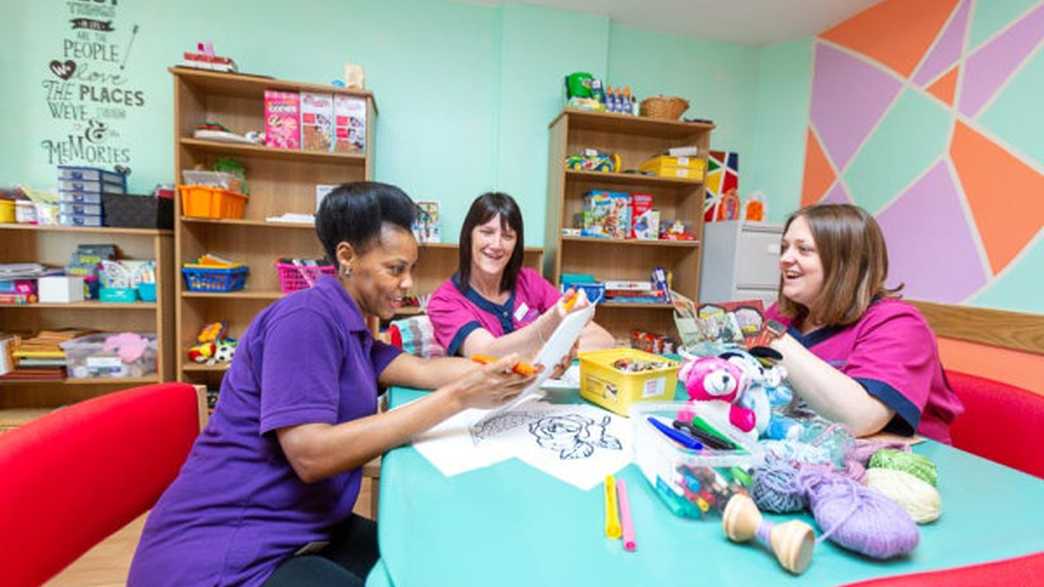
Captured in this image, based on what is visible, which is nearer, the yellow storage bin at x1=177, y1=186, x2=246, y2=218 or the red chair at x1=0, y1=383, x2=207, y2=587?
the red chair at x1=0, y1=383, x2=207, y2=587

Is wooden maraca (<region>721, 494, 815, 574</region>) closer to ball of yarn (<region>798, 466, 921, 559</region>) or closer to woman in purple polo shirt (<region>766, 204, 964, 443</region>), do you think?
ball of yarn (<region>798, 466, 921, 559</region>)

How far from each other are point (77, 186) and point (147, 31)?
3.22ft

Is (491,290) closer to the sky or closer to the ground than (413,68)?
closer to the ground

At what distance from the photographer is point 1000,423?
1155mm

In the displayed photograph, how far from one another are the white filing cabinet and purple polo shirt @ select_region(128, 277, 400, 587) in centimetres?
257

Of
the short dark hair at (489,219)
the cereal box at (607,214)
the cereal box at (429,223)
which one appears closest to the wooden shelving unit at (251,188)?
the cereal box at (429,223)

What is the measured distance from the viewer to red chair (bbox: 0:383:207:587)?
0.64 meters

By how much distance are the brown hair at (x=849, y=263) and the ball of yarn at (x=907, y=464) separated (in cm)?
49

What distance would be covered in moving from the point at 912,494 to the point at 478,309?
1328 millimetres

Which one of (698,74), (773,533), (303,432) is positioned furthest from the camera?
(698,74)

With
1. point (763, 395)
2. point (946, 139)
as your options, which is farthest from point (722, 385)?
point (946, 139)

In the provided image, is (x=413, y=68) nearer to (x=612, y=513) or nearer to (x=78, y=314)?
(x=78, y=314)

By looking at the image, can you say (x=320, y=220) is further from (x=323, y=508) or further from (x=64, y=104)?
(x=64, y=104)

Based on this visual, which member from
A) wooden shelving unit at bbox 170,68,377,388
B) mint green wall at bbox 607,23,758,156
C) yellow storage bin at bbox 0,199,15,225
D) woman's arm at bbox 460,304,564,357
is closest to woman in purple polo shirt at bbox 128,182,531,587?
woman's arm at bbox 460,304,564,357
